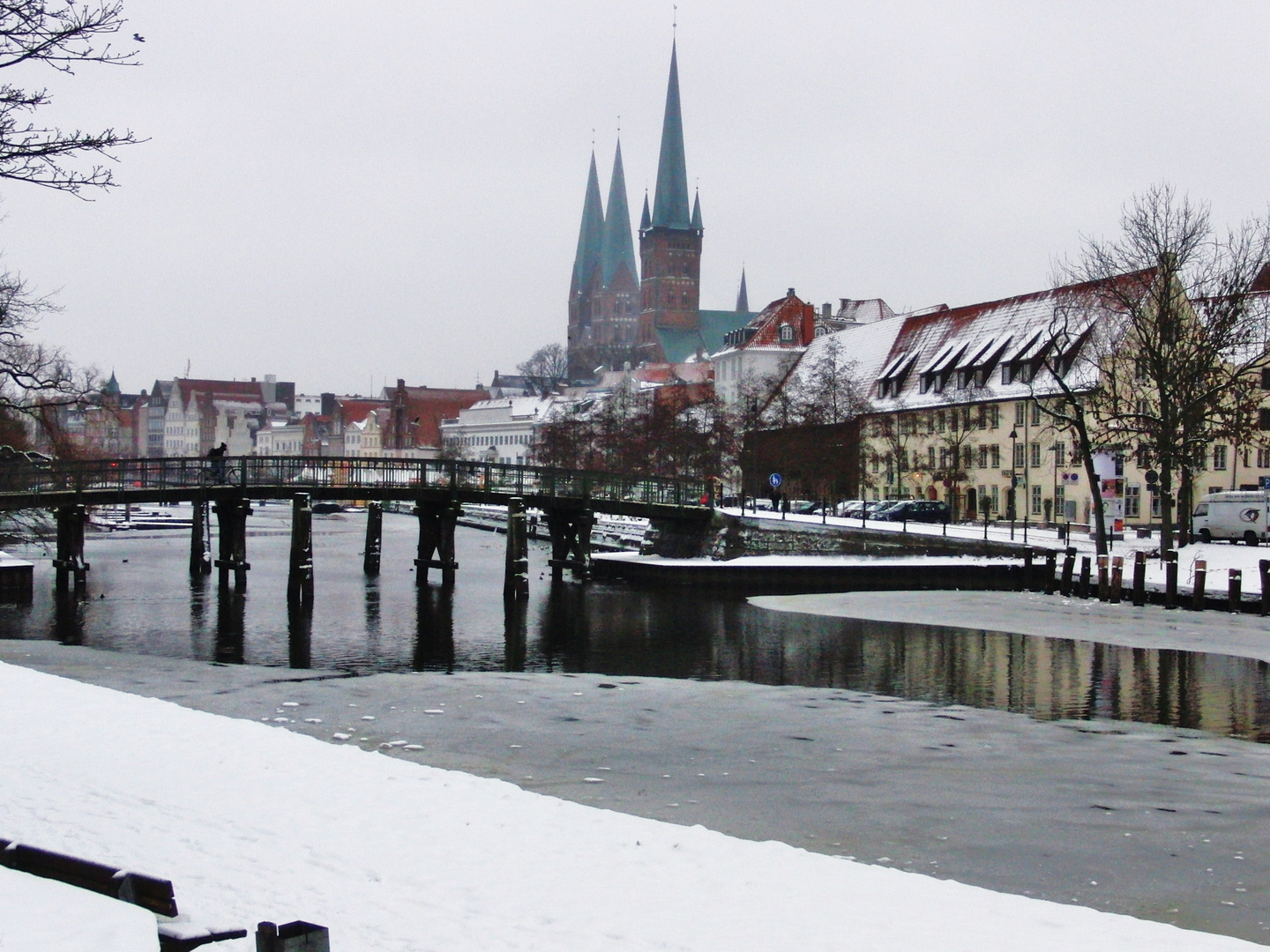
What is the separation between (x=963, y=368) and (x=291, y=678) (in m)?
58.9

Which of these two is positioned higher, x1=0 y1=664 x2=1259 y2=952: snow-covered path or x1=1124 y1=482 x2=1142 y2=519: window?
x1=1124 y1=482 x2=1142 y2=519: window

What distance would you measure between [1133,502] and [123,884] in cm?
6639

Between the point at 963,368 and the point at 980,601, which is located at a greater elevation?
the point at 963,368

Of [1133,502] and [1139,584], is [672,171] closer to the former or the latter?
[1133,502]

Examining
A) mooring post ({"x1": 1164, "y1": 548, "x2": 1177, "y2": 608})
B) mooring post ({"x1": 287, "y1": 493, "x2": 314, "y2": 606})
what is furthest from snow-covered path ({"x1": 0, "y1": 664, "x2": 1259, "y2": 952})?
mooring post ({"x1": 1164, "y1": 548, "x2": 1177, "y2": 608})

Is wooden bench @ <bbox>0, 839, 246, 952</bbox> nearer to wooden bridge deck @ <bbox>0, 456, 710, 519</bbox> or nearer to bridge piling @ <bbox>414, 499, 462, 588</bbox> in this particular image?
wooden bridge deck @ <bbox>0, 456, 710, 519</bbox>

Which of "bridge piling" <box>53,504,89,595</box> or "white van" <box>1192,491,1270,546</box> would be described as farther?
"white van" <box>1192,491,1270,546</box>

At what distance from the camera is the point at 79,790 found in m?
13.5

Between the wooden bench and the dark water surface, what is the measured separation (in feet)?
54.7

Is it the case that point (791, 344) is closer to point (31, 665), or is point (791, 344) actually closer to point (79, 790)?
point (31, 665)

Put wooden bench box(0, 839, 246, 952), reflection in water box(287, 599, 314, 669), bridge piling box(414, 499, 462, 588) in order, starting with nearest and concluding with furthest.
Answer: wooden bench box(0, 839, 246, 952) → reflection in water box(287, 599, 314, 669) → bridge piling box(414, 499, 462, 588)

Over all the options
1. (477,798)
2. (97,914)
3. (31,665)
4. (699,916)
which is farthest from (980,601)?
(97,914)

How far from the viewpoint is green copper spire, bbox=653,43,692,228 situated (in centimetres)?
17200

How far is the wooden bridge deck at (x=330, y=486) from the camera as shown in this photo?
48844 mm
